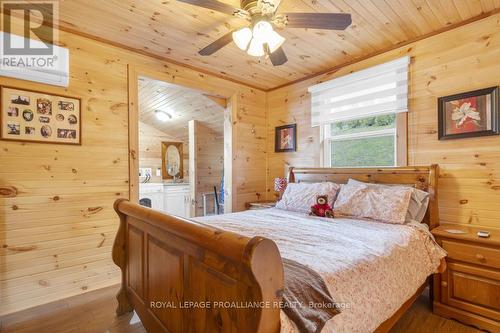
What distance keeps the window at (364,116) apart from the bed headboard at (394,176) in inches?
10.1

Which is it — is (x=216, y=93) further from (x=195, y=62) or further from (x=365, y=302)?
(x=365, y=302)

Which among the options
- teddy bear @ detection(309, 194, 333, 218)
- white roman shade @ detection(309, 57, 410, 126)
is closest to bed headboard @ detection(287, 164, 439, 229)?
teddy bear @ detection(309, 194, 333, 218)

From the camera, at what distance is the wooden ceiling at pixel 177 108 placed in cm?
410

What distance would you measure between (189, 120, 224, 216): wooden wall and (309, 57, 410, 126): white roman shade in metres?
2.49

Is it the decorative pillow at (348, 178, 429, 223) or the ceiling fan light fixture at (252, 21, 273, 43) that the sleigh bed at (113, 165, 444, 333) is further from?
the ceiling fan light fixture at (252, 21, 273, 43)

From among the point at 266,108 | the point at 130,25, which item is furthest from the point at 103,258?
the point at 266,108

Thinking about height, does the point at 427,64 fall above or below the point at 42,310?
above

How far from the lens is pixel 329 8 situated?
2062 mm

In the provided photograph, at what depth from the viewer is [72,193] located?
2.38 meters

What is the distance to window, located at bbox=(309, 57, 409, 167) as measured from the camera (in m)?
2.69

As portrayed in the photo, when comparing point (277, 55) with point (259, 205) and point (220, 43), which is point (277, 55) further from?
point (259, 205)

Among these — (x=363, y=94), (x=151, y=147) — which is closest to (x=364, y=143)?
(x=363, y=94)

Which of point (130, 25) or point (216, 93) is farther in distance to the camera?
point (216, 93)

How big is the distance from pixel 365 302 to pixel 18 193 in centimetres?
276
